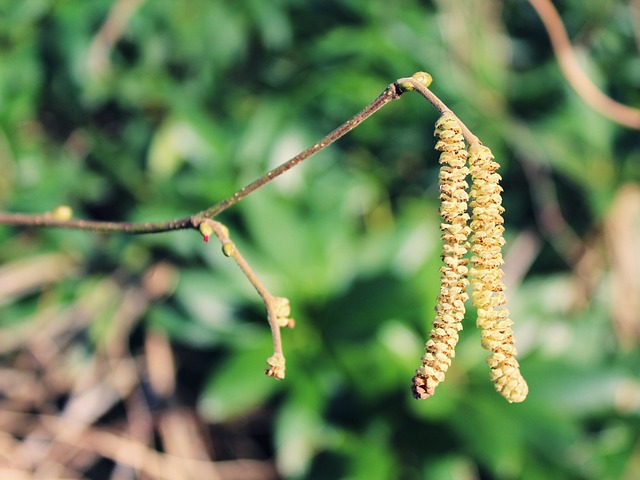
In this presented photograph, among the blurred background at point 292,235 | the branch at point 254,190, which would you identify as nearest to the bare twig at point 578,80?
the blurred background at point 292,235

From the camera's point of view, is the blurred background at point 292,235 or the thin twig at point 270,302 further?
the blurred background at point 292,235

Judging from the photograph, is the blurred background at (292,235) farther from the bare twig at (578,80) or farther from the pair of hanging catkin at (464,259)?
the pair of hanging catkin at (464,259)

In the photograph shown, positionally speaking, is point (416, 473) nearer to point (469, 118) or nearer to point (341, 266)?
point (341, 266)

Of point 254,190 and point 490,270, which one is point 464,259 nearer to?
point 490,270

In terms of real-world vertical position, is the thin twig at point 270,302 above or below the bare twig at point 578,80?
below

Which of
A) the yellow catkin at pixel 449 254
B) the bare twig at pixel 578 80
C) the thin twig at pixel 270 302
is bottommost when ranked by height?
the thin twig at pixel 270 302
